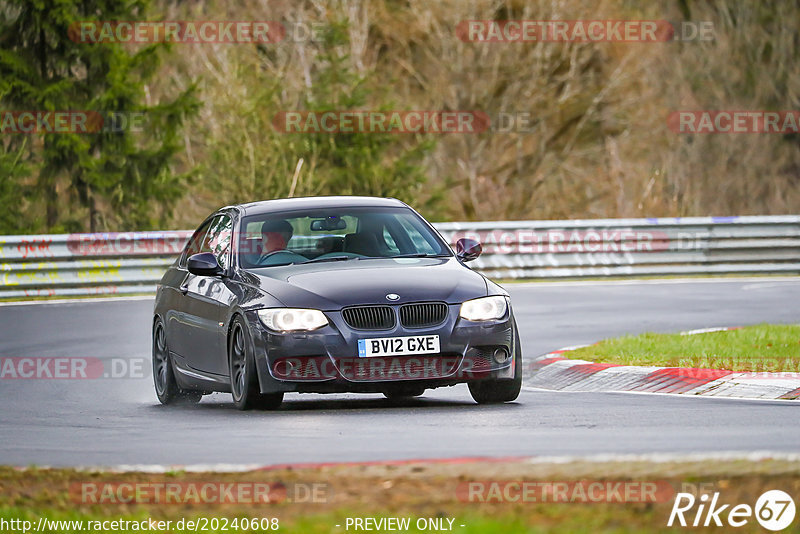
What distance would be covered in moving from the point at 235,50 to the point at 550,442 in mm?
31431

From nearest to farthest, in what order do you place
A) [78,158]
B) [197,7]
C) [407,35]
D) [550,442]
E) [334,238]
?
[550,442] < [334,238] < [78,158] < [407,35] < [197,7]

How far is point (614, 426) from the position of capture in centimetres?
1024

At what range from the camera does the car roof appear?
1303 centimetres

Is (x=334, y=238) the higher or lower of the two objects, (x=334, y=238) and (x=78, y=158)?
the higher

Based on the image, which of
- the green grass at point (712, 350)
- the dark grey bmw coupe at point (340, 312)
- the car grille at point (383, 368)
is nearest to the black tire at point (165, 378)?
the dark grey bmw coupe at point (340, 312)

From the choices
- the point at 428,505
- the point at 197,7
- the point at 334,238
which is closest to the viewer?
the point at 428,505

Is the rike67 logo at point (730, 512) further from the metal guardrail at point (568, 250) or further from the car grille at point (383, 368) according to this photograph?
the metal guardrail at point (568, 250)

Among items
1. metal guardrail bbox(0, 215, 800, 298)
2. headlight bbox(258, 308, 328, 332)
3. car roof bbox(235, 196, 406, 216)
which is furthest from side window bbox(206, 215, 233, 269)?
metal guardrail bbox(0, 215, 800, 298)

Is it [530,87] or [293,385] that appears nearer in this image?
[293,385]

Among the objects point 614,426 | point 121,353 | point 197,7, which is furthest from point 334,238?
point 197,7

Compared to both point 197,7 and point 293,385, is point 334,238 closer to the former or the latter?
point 293,385

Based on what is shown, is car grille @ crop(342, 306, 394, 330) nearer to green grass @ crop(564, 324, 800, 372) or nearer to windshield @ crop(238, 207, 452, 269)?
windshield @ crop(238, 207, 452, 269)

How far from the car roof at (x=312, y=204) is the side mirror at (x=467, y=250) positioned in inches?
23.3

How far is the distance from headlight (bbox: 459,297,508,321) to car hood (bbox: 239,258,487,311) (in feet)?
0.17
